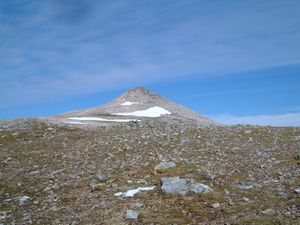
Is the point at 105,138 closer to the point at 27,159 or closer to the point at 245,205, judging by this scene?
the point at 27,159

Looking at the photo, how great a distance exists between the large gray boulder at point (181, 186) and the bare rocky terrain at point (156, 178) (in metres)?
0.05

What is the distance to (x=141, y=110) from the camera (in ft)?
204

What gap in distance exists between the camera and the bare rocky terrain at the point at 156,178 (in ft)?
50.2

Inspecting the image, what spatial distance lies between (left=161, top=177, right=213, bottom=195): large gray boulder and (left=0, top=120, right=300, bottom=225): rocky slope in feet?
0.15

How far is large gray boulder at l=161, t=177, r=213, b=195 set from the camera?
17.3 metres

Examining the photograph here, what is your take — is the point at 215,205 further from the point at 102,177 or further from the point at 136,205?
the point at 102,177

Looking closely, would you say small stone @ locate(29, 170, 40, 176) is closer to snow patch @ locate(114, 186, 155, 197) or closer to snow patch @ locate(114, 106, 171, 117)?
snow patch @ locate(114, 186, 155, 197)

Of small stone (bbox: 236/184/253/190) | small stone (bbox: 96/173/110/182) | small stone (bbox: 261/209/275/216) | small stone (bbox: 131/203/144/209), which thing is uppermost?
small stone (bbox: 96/173/110/182)

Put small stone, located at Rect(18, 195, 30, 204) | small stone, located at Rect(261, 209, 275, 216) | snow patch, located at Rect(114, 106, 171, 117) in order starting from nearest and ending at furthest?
small stone, located at Rect(261, 209, 275, 216) → small stone, located at Rect(18, 195, 30, 204) → snow patch, located at Rect(114, 106, 171, 117)

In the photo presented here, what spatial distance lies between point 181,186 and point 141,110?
4461cm

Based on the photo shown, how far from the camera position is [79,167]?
22719 millimetres

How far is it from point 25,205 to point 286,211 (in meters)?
11.3

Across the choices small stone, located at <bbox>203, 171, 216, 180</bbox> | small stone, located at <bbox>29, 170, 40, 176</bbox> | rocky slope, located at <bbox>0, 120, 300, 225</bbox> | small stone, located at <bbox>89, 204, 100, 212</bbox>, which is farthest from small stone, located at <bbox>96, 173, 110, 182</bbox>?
small stone, located at <bbox>203, 171, 216, 180</bbox>

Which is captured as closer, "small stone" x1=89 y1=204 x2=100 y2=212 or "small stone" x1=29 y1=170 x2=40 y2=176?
"small stone" x1=89 y1=204 x2=100 y2=212
